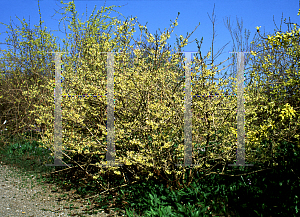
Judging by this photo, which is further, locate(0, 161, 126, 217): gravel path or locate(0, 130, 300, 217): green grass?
locate(0, 161, 126, 217): gravel path

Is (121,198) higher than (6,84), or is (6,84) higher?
(6,84)

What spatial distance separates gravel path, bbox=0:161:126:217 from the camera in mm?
3646

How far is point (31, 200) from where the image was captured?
4117 mm

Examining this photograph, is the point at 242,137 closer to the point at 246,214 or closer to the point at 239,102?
the point at 239,102

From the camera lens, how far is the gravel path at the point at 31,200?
3646mm

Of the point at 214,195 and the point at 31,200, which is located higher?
the point at 214,195

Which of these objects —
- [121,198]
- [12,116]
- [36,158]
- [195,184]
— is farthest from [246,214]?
[12,116]

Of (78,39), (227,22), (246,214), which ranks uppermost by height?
(227,22)

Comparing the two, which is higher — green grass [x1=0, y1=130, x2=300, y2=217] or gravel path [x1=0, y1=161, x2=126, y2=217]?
green grass [x1=0, y1=130, x2=300, y2=217]

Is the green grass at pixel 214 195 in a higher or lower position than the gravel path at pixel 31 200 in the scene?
higher

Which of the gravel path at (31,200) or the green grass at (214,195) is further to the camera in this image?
the gravel path at (31,200)

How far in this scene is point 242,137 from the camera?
323cm

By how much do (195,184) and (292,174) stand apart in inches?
63.2

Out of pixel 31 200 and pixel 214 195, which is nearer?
pixel 214 195
